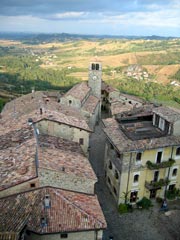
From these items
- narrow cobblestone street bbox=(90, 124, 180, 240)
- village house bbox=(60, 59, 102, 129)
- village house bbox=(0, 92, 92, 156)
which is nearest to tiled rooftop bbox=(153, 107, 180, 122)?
village house bbox=(0, 92, 92, 156)

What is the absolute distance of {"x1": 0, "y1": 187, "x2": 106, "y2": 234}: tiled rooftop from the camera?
20766 millimetres

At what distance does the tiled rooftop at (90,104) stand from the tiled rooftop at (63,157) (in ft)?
68.2

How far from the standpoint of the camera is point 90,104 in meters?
55.4

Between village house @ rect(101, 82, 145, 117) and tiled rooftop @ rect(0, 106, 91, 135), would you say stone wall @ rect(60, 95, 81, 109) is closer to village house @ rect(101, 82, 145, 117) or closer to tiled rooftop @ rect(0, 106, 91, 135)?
village house @ rect(101, 82, 145, 117)

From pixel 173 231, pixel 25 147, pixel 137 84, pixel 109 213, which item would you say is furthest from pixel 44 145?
pixel 137 84

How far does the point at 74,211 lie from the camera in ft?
72.8

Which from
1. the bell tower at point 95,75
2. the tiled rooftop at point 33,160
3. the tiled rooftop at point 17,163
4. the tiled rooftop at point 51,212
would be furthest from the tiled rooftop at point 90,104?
the tiled rooftop at point 51,212

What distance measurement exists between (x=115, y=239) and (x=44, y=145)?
37.5 feet

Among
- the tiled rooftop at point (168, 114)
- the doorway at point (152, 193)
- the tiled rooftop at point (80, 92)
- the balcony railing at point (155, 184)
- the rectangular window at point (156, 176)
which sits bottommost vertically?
the doorway at point (152, 193)

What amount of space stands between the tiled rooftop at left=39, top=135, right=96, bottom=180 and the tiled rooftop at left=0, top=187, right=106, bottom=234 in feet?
6.86

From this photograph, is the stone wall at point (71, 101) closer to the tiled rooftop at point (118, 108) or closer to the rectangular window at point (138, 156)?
the tiled rooftop at point (118, 108)

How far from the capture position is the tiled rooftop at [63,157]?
24750mm

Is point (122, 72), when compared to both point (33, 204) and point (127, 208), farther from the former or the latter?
point (33, 204)

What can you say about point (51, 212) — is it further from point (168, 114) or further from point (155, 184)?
point (168, 114)
